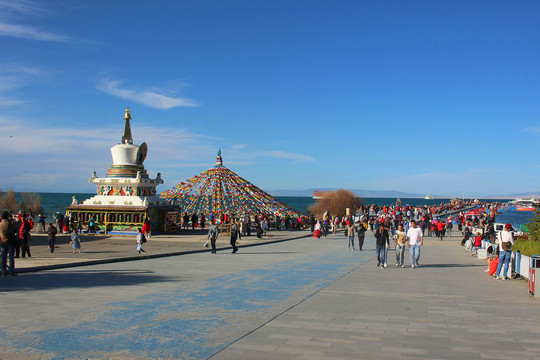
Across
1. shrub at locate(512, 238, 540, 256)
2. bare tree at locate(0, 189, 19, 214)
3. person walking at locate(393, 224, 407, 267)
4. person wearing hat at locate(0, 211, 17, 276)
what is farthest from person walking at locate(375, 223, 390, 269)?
bare tree at locate(0, 189, 19, 214)

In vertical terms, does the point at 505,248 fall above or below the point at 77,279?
above

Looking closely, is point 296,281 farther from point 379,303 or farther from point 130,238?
point 130,238

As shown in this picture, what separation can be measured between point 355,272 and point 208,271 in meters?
4.41

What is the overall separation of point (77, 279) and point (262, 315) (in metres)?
6.12

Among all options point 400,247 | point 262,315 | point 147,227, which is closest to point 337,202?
point 147,227

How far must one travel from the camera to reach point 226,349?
6.51 m

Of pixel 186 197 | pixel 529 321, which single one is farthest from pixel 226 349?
pixel 186 197

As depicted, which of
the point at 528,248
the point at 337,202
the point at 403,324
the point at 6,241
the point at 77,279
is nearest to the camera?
the point at 403,324

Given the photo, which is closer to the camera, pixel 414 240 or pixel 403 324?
pixel 403 324

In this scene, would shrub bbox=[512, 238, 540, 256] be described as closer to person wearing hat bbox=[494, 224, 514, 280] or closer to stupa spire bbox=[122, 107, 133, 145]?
person wearing hat bbox=[494, 224, 514, 280]

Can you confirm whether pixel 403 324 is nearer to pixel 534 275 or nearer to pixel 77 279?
pixel 534 275

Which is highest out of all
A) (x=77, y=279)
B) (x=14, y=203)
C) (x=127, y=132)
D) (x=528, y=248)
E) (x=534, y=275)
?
(x=127, y=132)

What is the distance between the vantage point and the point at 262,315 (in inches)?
336

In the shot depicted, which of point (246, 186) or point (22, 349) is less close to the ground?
point (246, 186)
